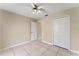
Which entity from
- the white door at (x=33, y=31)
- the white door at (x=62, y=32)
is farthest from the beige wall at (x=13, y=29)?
Result: the white door at (x=62, y=32)

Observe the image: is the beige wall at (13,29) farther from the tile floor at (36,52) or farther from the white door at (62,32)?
the white door at (62,32)

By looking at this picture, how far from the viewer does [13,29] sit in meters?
3.49

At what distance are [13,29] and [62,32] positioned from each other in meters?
Result: 2.43

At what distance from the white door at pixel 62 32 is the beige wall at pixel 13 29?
71.4 inches

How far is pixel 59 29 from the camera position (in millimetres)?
3604

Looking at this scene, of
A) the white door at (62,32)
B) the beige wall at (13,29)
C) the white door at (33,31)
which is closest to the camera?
the beige wall at (13,29)

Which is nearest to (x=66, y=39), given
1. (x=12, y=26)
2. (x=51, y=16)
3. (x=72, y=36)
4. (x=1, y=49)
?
(x=72, y=36)

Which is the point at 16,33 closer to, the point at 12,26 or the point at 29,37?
the point at 12,26

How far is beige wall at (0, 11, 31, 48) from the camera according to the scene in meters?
3.08

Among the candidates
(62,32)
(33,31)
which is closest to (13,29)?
(33,31)

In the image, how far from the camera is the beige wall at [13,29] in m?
3.08

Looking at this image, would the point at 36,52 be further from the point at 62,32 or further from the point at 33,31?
the point at 33,31

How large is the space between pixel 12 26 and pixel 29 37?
58.3 inches

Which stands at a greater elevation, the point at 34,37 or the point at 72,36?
the point at 72,36
